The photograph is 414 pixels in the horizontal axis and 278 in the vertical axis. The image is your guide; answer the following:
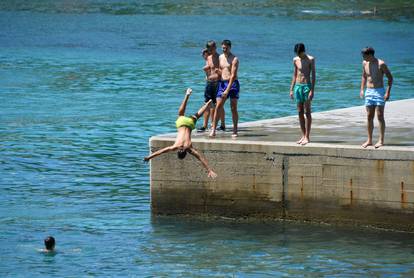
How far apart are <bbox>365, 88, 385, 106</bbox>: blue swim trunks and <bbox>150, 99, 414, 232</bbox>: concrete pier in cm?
84

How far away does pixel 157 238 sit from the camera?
76.2ft

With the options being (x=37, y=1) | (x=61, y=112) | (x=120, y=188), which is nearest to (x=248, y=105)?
(x=61, y=112)

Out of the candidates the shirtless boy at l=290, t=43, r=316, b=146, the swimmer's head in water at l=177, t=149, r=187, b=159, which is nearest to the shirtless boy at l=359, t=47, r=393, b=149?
the shirtless boy at l=290, t=43, r=316, b=146

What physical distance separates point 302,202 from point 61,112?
2031cm

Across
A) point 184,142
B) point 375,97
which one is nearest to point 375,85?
point 375,97

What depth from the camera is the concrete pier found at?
72.2ft

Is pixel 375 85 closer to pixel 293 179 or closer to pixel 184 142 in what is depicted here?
pixel 293 179

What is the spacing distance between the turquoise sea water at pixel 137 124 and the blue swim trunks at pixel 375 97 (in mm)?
2394

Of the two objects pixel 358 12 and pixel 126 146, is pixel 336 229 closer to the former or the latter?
pixel 126 146

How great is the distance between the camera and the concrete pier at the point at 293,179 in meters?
22.0

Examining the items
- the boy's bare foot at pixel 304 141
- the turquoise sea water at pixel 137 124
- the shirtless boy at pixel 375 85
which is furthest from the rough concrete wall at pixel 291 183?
the shirtless boy at pixel 375 85

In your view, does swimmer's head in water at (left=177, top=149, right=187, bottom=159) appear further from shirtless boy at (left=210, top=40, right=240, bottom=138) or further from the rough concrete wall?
shirtless boy at (left=210, top=40, right=240, bottom=138)

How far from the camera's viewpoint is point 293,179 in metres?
22.7

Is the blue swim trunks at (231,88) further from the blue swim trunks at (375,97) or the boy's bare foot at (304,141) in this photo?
the blue swim trunks at (375,97)
